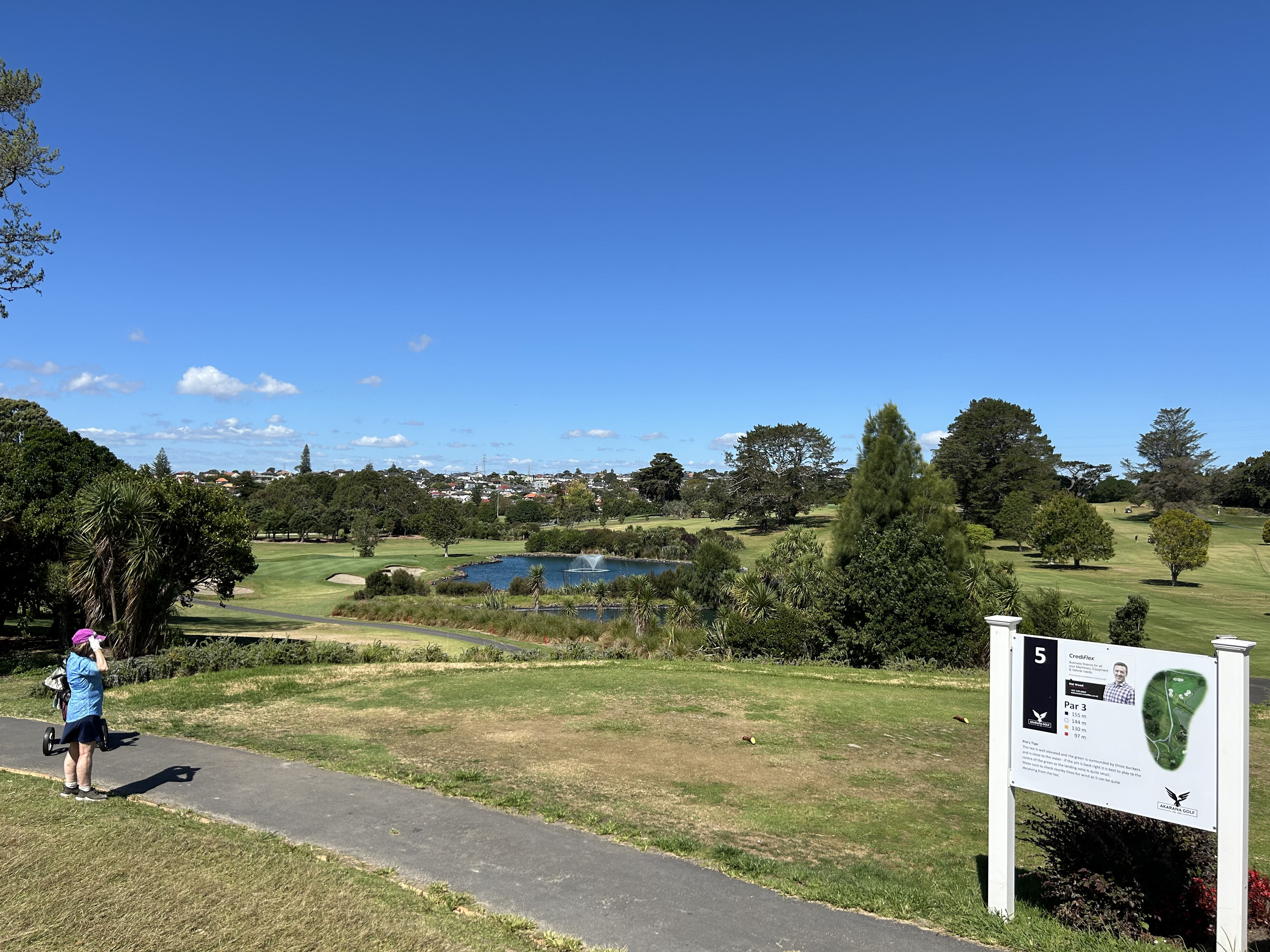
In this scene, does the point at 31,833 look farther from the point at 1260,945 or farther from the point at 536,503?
the point at 536,503

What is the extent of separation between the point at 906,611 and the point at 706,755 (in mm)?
14739

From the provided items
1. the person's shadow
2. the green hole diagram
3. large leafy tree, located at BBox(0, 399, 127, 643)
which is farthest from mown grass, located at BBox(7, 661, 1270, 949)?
large leafy tree, located at BBox(0, 399, 127, 643)

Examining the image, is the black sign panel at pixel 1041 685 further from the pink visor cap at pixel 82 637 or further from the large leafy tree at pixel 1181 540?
the large leafy tree at pixel 1181 540

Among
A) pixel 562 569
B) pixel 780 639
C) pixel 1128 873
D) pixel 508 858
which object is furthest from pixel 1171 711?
pixel 562 569

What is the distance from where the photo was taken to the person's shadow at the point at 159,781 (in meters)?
8.05

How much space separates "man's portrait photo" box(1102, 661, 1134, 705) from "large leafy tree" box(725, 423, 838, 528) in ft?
287

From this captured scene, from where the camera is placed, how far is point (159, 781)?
845 cm

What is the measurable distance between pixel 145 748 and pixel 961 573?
1061 inches

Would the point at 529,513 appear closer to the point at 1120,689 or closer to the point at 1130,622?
the point at 1130,622

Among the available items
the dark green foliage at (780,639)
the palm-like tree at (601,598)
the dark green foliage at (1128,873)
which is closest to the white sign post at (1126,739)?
the dark green foliage at (1128,873)

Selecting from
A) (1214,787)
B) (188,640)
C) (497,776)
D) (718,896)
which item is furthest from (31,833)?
(188,640)

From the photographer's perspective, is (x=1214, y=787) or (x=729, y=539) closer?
(x=1214, y=787)

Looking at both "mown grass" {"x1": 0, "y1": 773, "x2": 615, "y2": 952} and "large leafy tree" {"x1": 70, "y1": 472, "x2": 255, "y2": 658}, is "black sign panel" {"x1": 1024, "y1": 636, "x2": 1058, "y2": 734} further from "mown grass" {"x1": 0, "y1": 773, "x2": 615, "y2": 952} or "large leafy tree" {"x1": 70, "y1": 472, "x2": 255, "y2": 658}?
"large leafy tree" {"x1": 70, "y1": 472, "x2": 255, "y2": 658}

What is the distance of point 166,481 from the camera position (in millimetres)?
22922
